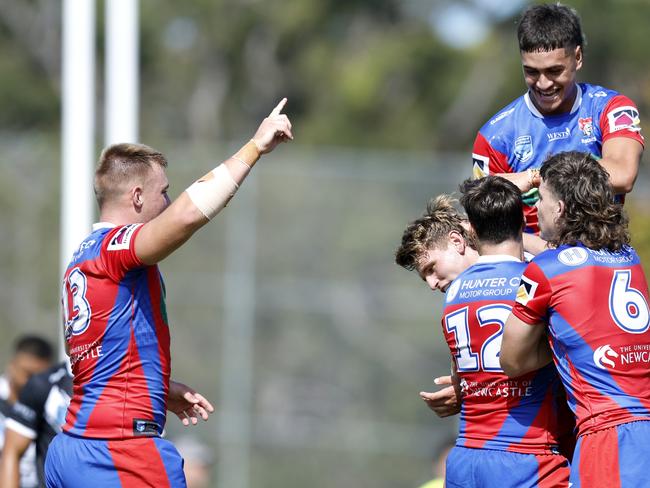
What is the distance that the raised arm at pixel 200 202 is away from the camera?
201 inches

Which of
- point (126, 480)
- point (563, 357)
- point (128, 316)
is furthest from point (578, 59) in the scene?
point (126, 480)

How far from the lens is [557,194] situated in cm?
496

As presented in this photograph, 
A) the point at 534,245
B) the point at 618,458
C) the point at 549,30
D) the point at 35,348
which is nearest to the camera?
the point at 618,458

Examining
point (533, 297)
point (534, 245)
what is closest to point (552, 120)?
point (534, 245)

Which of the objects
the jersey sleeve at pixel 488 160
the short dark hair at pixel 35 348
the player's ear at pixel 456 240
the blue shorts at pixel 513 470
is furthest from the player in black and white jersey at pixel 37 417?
the blue shorts at pixel 513 470

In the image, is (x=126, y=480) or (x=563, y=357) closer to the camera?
(x=563, y=357)

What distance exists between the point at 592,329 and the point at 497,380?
1.70ft

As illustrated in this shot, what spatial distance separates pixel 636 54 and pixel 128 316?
75.8 feet

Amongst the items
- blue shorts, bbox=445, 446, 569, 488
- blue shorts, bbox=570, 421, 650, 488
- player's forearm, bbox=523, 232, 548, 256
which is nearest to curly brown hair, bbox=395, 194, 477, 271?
player's forearm, bbox=523, 232, 548, 256

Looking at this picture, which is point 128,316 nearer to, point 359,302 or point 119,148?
point 119,148

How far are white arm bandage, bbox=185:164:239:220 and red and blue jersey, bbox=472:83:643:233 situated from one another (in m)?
1.38

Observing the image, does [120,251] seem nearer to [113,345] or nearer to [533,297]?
[113,345]

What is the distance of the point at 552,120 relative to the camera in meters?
5.81

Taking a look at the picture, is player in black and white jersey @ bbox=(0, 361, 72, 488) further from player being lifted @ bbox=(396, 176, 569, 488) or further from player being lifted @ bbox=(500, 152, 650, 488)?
player being lifted @ bbox=(500, 152, 650, 488)
